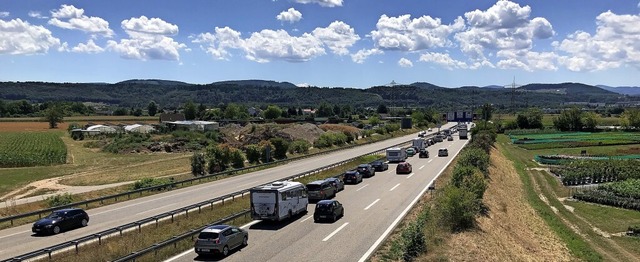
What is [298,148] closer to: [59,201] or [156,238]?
[59,201]

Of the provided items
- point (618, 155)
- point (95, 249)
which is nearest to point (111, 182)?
point (95, 249)

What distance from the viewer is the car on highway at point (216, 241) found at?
79.2ft

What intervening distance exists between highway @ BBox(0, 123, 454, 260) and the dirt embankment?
21.6 m

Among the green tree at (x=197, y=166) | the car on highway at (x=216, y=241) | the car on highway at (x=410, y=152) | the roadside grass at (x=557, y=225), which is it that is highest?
the car on highway at (x=216, y=241)

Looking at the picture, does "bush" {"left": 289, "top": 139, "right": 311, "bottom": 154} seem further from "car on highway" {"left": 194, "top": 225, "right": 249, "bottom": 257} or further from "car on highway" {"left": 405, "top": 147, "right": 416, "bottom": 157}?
"car on highway" {"left": 194, "top": 225, "right": 249, "bottom": 257}

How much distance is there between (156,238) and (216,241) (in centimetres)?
548

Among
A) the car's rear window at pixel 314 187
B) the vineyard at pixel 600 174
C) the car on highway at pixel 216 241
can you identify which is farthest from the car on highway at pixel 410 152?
the car on highway at pixel 216 241

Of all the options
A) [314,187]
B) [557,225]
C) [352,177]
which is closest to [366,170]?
[352,177]

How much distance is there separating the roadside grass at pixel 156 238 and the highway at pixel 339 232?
0.89 m

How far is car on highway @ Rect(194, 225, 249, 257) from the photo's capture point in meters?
24.1

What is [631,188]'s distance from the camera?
5759 cm

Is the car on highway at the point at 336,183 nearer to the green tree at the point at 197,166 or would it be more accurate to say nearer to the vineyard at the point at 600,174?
the green tree at the point at 197,166

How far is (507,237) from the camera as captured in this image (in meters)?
33.6

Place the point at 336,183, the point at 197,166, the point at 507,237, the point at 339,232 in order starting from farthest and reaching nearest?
the point at 197,166
the point at 336,183
the point at 507,237
the point at 339,232
